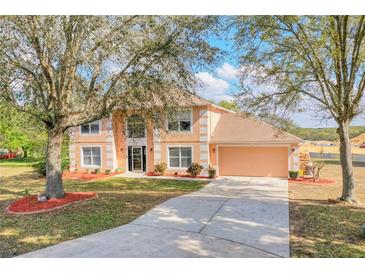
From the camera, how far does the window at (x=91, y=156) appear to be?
59.8 feet

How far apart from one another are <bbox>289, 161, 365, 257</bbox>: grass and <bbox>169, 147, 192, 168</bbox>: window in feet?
22.8

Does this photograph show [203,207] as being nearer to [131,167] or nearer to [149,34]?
[149,34]

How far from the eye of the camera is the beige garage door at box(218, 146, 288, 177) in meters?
15.2

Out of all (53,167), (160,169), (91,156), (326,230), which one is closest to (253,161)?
(160,169)

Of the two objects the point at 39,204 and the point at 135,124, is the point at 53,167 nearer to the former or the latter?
the point at 39,204

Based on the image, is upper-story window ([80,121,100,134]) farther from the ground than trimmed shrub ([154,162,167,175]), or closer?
farther from the ground

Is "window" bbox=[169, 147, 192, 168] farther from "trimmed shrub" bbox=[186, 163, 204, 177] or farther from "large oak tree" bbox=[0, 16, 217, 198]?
"large oak tree" bbox=[0, 16, 217, 198]

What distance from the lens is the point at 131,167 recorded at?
704 inches

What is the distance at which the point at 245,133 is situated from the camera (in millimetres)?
15734

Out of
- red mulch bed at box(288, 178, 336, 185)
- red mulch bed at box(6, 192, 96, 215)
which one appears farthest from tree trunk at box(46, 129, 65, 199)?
red mulch bed at box(288, 178, 336, 185)

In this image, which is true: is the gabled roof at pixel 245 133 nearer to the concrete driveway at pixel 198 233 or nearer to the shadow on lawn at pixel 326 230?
the concrete driveway at pixel 198 233

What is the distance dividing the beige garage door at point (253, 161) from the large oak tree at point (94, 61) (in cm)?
799
